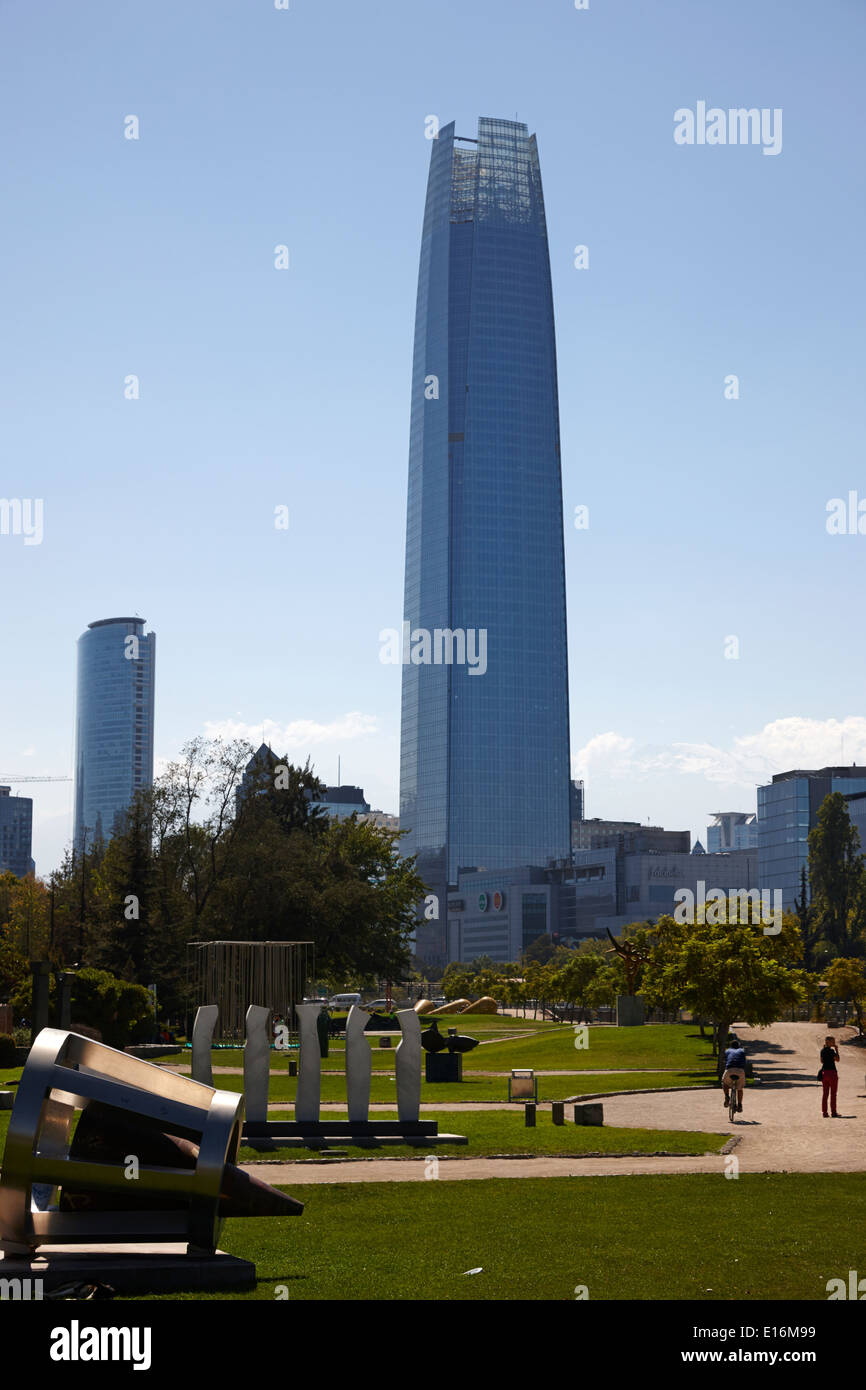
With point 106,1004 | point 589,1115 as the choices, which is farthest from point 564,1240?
point 106,1004

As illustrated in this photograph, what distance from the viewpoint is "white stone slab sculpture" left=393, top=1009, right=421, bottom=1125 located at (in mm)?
27172

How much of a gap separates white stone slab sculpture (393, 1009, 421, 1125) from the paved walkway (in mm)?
3058

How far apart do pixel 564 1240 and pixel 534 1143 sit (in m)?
10.7

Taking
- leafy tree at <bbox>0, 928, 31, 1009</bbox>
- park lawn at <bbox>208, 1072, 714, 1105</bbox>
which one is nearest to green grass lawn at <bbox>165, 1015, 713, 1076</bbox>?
park lawn at <bbox>208, 1072, 714, 1105</bbox>

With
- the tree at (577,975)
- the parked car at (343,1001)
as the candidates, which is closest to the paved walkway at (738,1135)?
the tree at (577,975)

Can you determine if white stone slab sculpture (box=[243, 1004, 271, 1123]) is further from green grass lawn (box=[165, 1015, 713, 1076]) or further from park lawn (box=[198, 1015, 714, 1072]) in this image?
park lawn (box=[198, 1015, 714, 1072])

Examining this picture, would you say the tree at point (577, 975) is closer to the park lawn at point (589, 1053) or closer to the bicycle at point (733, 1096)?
the park lawn at point (589, 1053)

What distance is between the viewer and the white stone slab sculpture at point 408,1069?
2717cm

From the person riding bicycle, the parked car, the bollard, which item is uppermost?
the person riding bicycle

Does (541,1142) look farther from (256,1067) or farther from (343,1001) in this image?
(343,1001)

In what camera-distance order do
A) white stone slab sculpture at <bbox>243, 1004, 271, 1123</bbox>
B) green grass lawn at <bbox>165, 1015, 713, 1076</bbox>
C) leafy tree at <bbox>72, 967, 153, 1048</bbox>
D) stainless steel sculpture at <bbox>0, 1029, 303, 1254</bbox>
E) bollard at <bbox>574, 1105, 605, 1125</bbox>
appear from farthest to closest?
green grass lawn at <bbox>165, 1015, 713, 1076</bbox>
leafy tree at <bbox>72, 967, 153, 1048</bbox>
bollard at <bbox>574, 1105, 605, 1125</bbox>
white stone slab sculpture at <bbox>243, 1004, 271, 1123</bbox>
stainless steel sculpture at <bbox>0, 1029, 303, 1254</bbox>

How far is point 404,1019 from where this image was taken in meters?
27.9

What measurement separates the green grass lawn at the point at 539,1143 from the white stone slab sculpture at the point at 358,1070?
89cm
